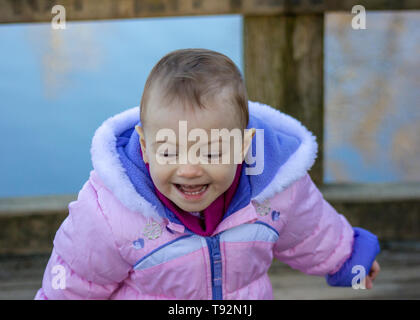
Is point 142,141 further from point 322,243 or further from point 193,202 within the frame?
point 322,243

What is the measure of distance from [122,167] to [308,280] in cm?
87

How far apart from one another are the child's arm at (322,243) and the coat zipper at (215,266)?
169 mm

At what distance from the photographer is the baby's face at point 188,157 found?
3.13ft

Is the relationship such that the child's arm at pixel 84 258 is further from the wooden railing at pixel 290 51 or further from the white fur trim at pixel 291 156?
the wooden railing at pixel 290 51

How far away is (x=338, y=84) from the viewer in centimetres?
258

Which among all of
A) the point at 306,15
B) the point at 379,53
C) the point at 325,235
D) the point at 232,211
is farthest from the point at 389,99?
the point at 232,211

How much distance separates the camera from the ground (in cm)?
165

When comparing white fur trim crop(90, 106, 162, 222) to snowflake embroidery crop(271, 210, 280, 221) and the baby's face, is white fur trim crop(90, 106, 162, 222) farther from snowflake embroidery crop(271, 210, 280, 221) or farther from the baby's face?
snowflake embroidery crop(271, 210, 280, 221)

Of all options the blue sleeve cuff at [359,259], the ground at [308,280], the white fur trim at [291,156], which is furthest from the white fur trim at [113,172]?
the ground at [308,280]

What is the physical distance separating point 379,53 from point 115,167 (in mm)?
1749

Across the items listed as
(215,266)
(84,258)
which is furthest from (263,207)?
(84,258)

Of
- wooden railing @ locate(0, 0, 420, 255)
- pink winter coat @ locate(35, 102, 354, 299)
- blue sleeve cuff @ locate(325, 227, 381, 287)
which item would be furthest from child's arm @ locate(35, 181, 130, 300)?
wooden railing @ locate(0, 0, 420, 255)

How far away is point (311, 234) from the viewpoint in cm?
126

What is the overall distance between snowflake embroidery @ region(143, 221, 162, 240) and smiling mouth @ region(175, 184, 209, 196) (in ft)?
0.41
